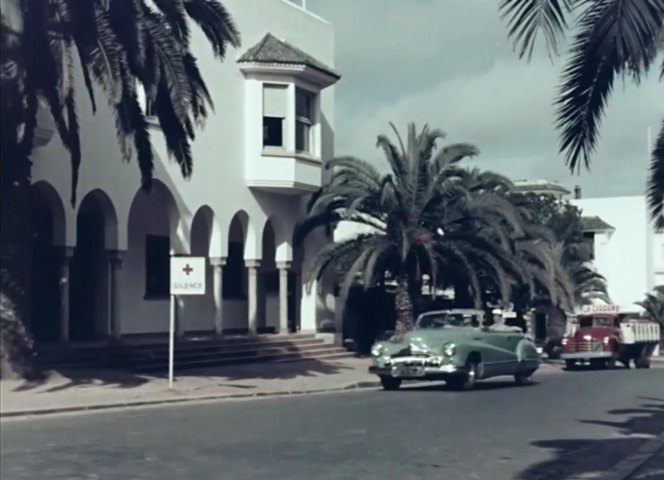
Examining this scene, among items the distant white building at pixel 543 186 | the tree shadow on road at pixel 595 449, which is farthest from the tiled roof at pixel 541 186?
the tree shadow on road at pixel 595 449

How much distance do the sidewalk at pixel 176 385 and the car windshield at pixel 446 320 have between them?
1.87 m

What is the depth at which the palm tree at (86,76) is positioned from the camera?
5910 mm

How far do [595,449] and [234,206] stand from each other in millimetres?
18935

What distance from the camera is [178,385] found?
20641 millimetres

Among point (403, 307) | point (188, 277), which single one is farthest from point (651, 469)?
point (403, 307)

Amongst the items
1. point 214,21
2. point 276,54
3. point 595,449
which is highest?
point 276,54

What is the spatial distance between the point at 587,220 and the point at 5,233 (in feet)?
222

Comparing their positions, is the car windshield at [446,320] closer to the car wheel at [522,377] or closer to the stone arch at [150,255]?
the car wheel at [522,377]

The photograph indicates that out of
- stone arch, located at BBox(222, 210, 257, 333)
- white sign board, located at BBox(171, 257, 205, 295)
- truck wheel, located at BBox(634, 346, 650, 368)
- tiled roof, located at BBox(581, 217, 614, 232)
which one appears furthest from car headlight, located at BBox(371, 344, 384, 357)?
tiled roof, located at BBox(581, 217, 614, 232)

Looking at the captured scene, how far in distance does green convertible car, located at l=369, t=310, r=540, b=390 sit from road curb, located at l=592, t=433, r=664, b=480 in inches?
333

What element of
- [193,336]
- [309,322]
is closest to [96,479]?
[193,336]

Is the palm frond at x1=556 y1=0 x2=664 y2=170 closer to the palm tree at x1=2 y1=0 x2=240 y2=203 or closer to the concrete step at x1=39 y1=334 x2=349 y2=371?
the palm tree at x1=2 y1=0 x2=240 y2=203

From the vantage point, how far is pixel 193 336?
31188 millimetres

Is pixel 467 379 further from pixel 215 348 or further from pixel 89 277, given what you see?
pixel 89 277
